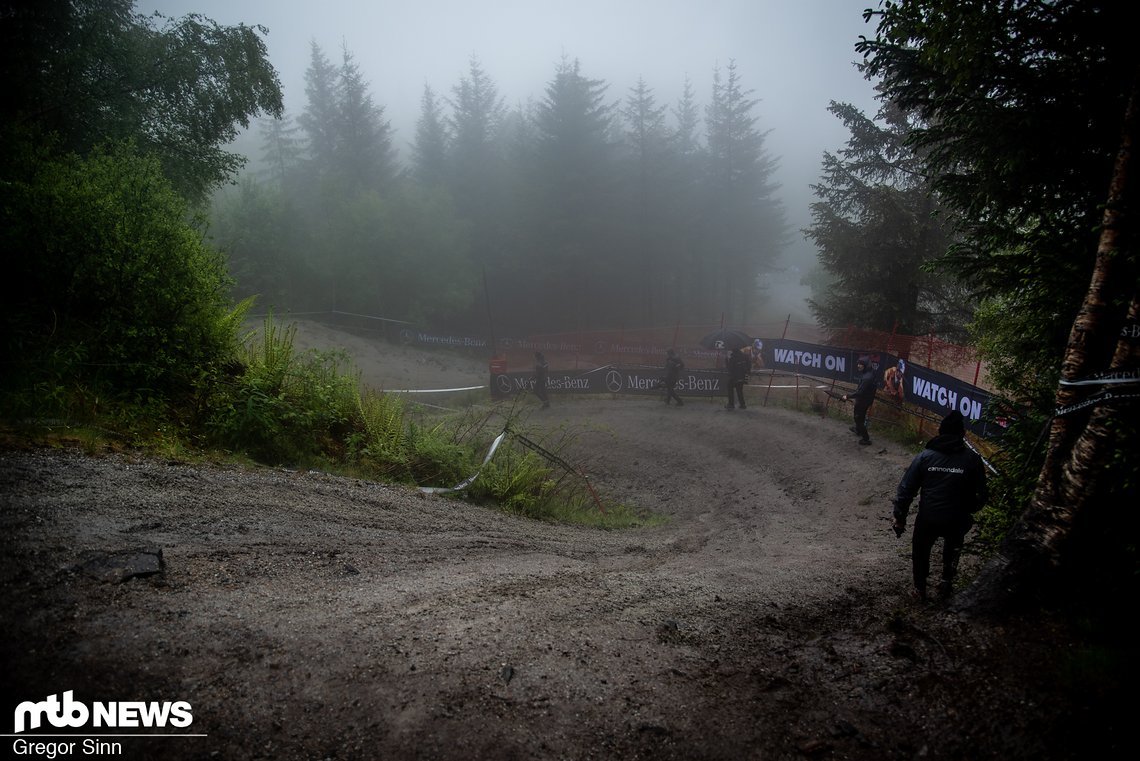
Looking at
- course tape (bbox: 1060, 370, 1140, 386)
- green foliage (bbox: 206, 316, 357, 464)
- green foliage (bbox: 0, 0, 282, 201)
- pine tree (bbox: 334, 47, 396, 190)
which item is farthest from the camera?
pine tree (bbox: 334, 47, 396, 190)

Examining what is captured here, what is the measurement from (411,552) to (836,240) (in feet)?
59.6

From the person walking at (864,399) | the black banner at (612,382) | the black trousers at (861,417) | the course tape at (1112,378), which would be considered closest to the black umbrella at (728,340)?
the black banner at (612,382)

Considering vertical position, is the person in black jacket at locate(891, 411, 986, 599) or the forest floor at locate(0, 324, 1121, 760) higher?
the person in black jacket at locate(891, 411, 986, 599)

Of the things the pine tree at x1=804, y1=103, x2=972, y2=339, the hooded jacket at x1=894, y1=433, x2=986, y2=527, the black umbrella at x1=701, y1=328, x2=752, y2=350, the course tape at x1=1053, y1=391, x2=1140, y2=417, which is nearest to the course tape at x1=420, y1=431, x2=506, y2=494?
the hooded jacket at x1=894, y1=433, x2=986, y2=527

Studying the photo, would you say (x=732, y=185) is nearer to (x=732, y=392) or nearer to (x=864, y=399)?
(x=732, y=392)

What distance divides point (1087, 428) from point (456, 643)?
4.14 metres

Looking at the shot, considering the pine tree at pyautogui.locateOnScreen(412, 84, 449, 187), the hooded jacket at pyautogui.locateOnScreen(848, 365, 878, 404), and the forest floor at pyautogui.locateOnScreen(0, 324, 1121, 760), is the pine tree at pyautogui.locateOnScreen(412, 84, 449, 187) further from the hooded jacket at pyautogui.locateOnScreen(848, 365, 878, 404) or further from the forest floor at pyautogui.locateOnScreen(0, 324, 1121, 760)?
the forest floor at pyautogui.locateOnScreen(0, 324, 1121, 760)

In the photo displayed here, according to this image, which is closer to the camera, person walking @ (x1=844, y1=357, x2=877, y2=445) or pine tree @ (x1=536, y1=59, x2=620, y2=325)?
person walking @ (x1=844, y1=357, x2=877, y2=445)

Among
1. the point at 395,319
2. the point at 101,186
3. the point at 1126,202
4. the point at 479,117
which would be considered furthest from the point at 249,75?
the point at 479,117

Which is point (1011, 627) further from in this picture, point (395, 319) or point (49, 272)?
point (395, 319)

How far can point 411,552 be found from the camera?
5395 millimetres

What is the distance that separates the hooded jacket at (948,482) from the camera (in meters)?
4.82

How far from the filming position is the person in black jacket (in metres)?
4.82

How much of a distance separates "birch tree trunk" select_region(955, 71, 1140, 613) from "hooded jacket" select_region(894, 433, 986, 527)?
0.97 metres
